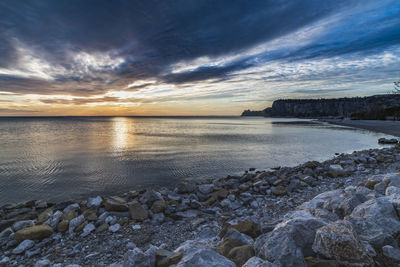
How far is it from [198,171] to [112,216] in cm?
799

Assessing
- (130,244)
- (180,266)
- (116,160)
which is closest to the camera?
(180,266)

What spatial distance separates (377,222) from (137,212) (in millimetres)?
5792

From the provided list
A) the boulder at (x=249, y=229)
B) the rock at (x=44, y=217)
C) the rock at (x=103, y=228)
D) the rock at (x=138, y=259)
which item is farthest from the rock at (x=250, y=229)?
the rock at (x=44, y=217)

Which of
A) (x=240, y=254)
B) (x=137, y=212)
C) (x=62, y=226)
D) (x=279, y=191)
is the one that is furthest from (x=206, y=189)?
(x=240, y=254)

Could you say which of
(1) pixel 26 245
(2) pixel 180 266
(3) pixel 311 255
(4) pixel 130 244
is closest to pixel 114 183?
(1) pixel 26 245

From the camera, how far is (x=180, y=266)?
277 centimetres

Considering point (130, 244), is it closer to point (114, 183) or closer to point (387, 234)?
point (387, 234)

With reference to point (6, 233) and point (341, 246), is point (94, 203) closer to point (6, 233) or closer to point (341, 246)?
point (6, 233)

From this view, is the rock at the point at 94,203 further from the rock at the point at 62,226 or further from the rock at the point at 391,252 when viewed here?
the rock at the point at 391,252

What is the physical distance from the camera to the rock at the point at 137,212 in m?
6.09

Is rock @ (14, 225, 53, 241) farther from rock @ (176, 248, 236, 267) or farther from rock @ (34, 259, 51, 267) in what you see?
rock @ (176, 248, 236, 267)

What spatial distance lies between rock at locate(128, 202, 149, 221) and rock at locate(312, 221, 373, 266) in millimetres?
4755

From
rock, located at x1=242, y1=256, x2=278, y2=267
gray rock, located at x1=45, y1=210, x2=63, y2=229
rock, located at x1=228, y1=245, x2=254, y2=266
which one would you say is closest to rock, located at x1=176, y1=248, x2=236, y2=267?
rock, located at x1=242, y1=256, x2=278, y2=267

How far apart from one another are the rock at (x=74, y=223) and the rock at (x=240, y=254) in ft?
15.1
